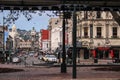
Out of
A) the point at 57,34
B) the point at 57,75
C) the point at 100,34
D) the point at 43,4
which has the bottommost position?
the point at 57,75

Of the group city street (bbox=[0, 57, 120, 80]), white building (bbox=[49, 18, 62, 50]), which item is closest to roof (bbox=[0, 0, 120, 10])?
city street (bbox=[0, 57, 120, 80])

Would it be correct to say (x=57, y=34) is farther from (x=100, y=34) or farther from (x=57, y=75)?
(x=57, y=75)

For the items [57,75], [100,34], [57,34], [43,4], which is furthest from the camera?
[57,34]

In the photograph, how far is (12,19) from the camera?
2884 centimetres

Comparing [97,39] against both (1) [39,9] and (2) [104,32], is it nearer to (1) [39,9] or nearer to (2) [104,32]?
(2) [104,32]

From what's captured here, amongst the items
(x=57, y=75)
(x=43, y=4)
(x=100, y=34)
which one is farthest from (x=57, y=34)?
(x=57, y=75)

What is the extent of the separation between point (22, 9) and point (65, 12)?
3.84 m

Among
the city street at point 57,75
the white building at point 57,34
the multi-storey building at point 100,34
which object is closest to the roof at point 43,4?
the city street at point 57,75

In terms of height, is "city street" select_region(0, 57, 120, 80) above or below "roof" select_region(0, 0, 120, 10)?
below

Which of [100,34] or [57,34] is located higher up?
[57,34]

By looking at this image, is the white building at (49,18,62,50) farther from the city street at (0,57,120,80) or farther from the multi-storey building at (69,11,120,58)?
the city street at (0,57,120,80)

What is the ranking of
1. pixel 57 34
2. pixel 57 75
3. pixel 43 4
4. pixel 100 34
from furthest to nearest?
pixel 57 34 → pixel 100 34 → pixel 43 4 → pixel 57 75

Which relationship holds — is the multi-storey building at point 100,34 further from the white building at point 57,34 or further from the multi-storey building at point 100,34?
the white building at point 57,34

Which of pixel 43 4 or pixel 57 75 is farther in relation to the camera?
pixel 43 4
